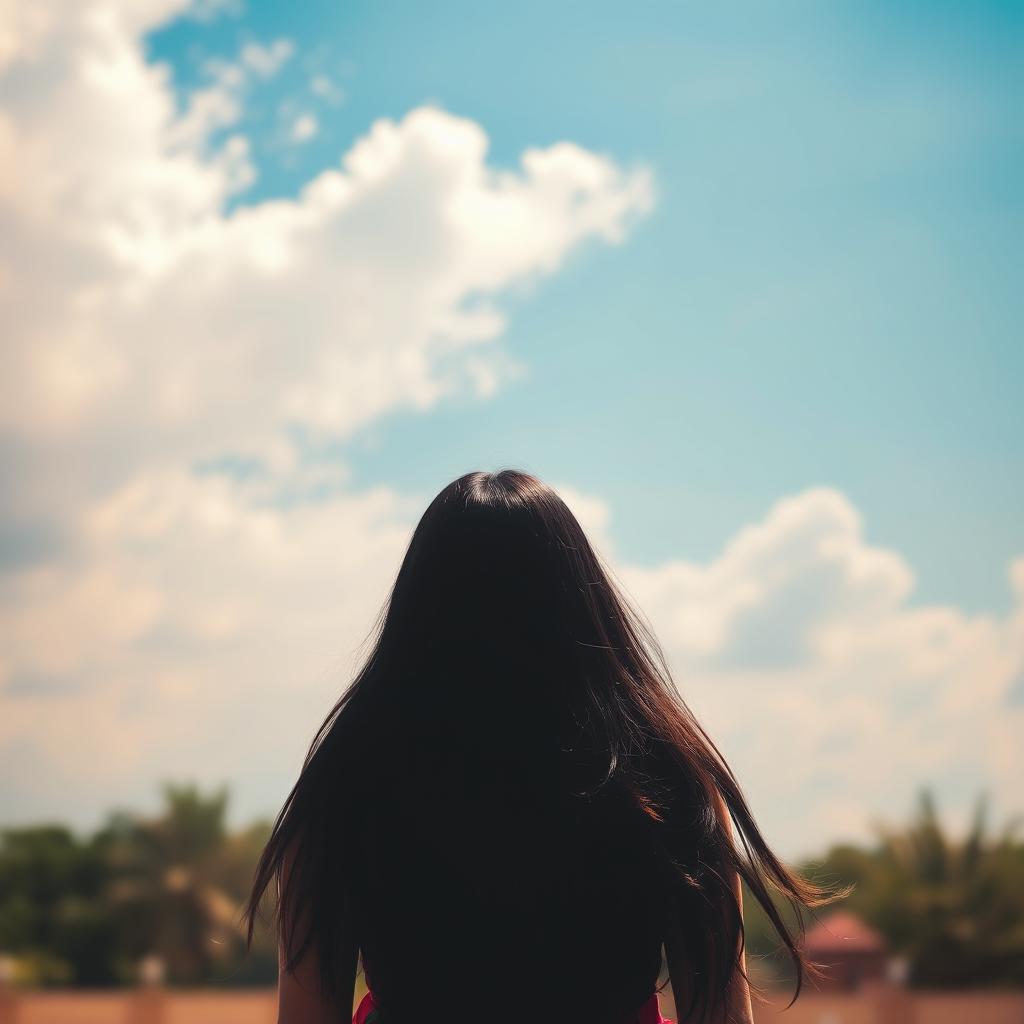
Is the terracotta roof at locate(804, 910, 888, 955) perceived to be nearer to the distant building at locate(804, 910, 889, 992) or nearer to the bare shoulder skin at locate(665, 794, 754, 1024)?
the distant building at locate(804, 910, 889, 992)

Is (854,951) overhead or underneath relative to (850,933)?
underneath

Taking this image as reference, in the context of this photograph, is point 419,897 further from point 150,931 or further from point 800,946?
point 150,931

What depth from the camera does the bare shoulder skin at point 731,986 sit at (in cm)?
160

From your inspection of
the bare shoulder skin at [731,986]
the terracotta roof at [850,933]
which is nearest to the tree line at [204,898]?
the terracotta roof at [850,933]

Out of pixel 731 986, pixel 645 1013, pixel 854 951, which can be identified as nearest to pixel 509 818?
pixel 645 1013

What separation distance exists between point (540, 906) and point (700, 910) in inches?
9.2

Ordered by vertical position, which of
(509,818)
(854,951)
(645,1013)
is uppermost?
(854,951)

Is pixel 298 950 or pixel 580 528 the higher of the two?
pixel 580 528

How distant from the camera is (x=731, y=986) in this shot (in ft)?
5.50

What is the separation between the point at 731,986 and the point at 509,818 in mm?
482

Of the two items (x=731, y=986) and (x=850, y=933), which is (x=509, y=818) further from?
(x=850, y=933)

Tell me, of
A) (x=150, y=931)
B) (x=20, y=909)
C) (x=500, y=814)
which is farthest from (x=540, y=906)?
(x=20, y=909)

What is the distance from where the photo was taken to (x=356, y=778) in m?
1.55

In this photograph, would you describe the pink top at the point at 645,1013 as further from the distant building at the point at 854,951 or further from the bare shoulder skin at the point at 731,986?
the distant building at the point at 854,951
